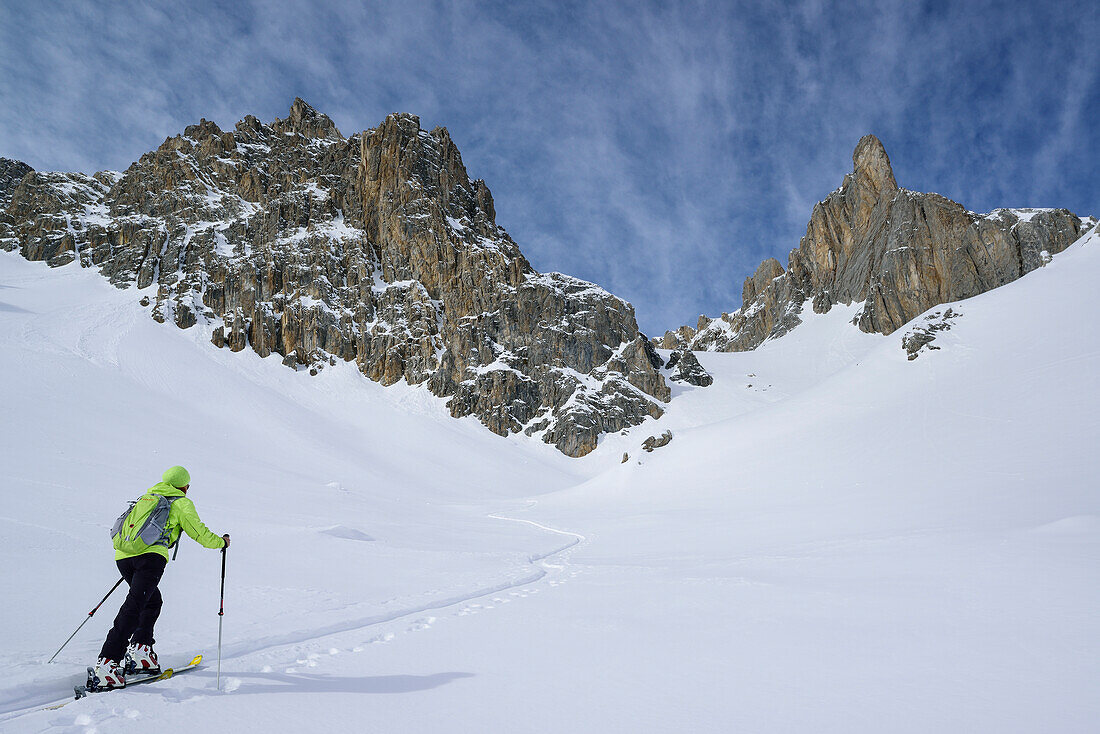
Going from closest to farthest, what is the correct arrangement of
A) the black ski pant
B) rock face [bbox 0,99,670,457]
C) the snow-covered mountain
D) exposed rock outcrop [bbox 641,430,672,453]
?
the snow-covered mountain
the black ski pant
exposed rock outcrop [bbox 641,430,672,453]
rock face [bbox 0,99,670,457]

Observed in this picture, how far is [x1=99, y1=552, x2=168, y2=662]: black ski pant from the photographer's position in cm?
472

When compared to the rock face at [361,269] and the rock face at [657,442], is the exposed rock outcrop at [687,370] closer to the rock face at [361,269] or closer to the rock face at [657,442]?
the rock face at [361,269]

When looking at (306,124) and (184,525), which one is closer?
(184,525)

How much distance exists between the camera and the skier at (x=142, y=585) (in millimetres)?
4551

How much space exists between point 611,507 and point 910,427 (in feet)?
52.5

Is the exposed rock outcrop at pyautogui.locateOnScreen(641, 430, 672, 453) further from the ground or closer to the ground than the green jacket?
further from the ground

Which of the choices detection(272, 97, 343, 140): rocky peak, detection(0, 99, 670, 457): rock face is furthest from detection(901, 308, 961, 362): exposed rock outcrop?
detection(272, 97, 343, 140): rocky peak

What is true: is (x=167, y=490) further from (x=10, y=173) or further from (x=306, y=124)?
(x=10, y=173)

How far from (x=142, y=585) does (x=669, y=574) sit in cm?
815

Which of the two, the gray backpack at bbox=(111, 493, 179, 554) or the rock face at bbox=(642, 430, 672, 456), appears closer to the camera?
the gray backpack at bbox=(111, 493, 179, 554)

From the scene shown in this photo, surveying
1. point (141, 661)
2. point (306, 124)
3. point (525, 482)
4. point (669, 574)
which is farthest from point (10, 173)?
point (669, 574)

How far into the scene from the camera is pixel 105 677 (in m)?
4.34

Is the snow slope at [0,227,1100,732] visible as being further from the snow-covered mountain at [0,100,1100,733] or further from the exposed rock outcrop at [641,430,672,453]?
the exposed rock outcrop at [641,430,672,453]

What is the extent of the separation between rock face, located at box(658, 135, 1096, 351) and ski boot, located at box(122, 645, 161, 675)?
277 feet
